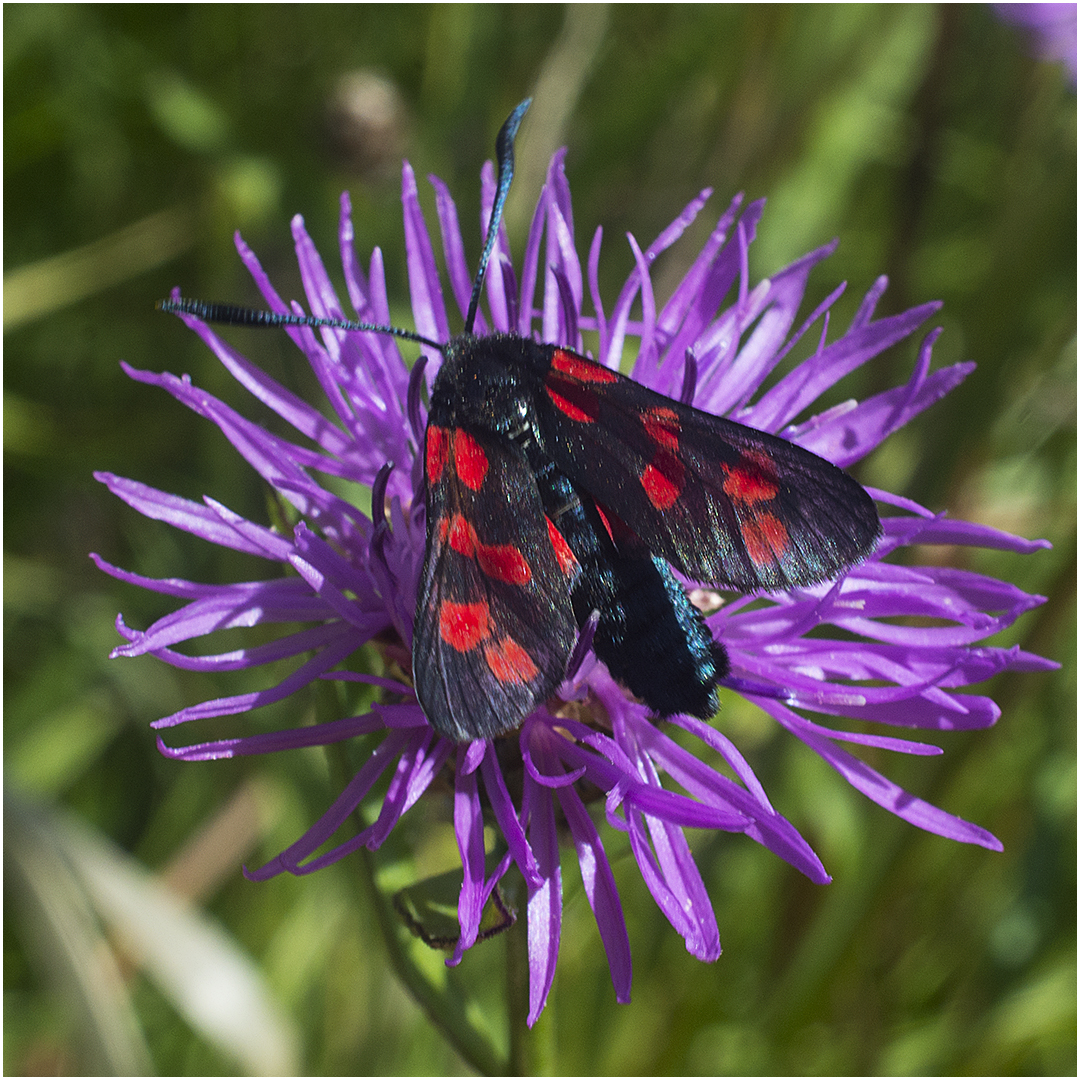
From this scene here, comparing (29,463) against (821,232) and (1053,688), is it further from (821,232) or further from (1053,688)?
(1053,688)

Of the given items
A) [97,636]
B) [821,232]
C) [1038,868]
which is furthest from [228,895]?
[821,232]

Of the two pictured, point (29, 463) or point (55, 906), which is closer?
point (55, 906)

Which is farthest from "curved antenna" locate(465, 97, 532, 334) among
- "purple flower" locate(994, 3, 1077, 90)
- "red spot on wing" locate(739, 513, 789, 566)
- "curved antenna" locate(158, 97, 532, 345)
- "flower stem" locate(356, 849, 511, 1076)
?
"purple flower" locate(994, 3, 1077, 90)

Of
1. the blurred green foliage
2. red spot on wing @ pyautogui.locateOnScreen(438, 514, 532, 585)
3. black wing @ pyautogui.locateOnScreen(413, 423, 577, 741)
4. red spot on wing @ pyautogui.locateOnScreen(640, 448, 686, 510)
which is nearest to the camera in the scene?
black wing @ pyautogui.locateOnScreen(413, 423, 577, 741)

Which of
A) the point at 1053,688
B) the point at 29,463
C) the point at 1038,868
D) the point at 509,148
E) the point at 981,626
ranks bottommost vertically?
the point at 1038,868

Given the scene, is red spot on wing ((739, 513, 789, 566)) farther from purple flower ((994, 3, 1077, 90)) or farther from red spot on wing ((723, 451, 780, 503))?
purple flower ((994, 3, 1077, 90))

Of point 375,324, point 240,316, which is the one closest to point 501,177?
point 375,324

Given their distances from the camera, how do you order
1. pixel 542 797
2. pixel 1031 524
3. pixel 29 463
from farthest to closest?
pixel 29 463, pixel 1031 524, pixel 542 797

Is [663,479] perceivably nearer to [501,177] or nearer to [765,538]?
[765,538]

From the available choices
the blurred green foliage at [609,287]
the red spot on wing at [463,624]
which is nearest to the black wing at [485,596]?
the red spot on wing at [463,624]
